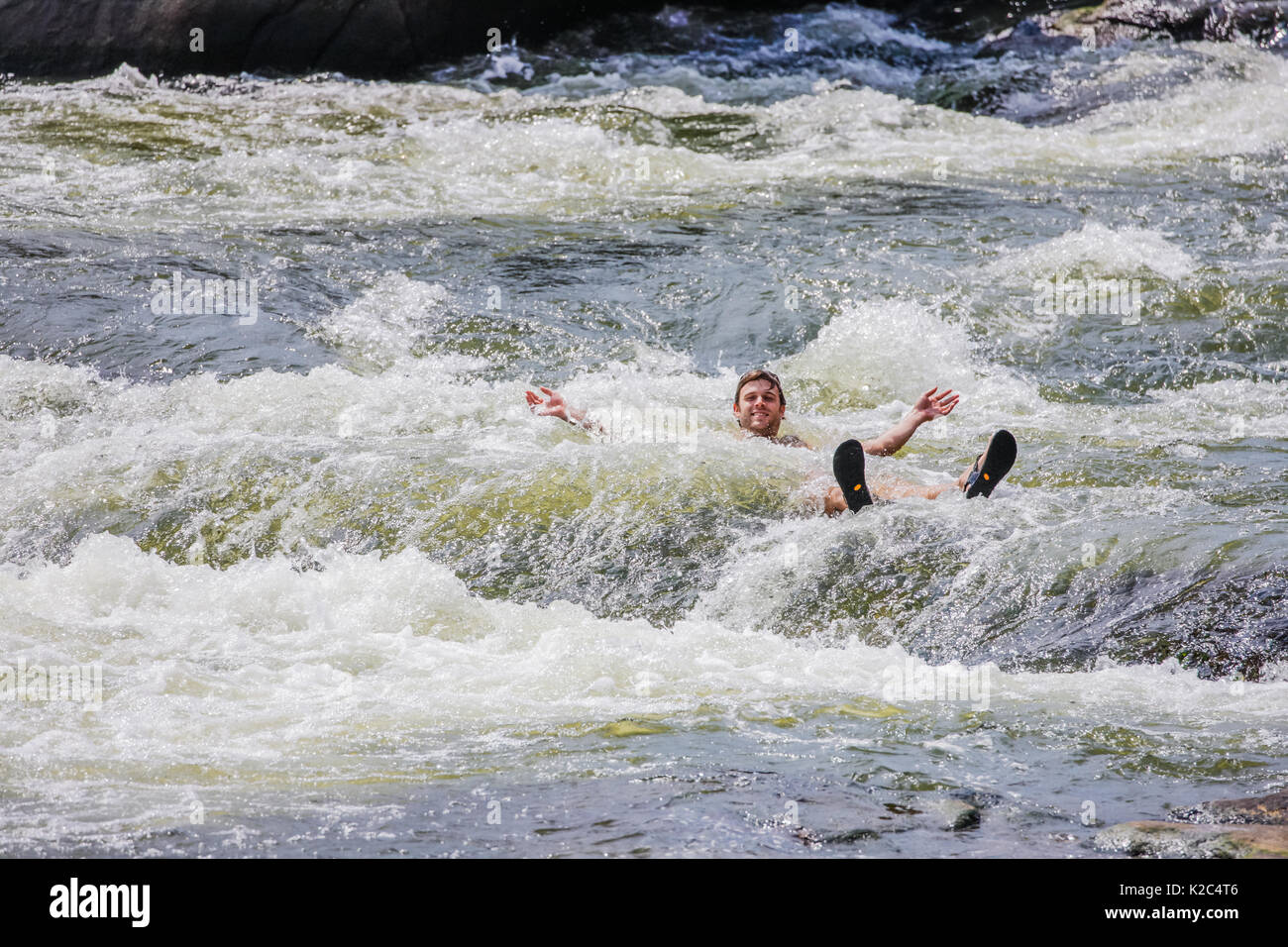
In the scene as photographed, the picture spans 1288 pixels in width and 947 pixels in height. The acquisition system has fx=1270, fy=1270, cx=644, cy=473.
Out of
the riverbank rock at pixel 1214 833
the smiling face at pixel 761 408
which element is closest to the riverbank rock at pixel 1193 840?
the riverbank rock at pixel 1214 833

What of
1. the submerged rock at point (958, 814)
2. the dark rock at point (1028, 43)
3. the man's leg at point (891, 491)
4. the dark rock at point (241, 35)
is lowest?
the submerged rock at point (958, 814)

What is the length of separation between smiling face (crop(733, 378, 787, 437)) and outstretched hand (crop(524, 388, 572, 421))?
942 millimetres

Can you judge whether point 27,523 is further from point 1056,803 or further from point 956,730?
point 1056,803

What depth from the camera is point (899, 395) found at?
786cm

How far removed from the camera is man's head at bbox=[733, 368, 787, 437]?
6648mm

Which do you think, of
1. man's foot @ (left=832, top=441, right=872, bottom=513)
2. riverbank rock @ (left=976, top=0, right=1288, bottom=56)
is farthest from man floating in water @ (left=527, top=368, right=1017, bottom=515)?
riverbank rock @ (left=976, top=0, right=1288, bottom=56)

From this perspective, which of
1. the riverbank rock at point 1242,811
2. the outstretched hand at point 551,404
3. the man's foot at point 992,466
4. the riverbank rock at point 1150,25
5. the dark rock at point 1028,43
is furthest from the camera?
the dark rock at point 1028,43

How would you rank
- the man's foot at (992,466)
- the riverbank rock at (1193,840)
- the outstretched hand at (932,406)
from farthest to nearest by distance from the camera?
the outstretched hand at (932,406) → the man's foot at (992,466) → the riverbank rock at (1193,840)

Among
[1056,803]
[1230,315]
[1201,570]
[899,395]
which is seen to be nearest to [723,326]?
[899,395]

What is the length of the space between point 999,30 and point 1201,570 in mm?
14962

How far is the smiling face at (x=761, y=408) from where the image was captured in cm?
665

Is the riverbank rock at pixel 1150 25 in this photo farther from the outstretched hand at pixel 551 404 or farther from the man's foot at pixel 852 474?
the man's foot at pixel 852 474

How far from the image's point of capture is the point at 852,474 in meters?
5.52

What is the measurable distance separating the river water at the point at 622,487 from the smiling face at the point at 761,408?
0.88 ft
